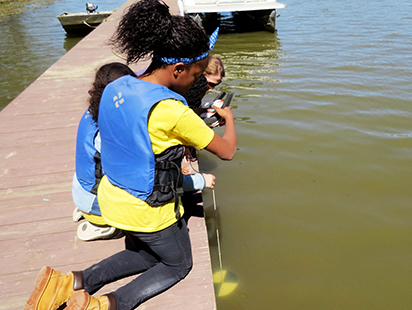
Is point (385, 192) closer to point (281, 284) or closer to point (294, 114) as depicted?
point (281, 284)

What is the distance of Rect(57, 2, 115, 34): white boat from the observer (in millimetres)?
→ 12820

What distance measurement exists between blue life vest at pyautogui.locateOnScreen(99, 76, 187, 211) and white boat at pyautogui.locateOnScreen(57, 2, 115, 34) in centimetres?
1234

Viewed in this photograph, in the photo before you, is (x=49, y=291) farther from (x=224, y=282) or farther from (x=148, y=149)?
(x=224, y=282)

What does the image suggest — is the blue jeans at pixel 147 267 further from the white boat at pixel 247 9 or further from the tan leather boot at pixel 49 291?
the white boat at pixel 247 9

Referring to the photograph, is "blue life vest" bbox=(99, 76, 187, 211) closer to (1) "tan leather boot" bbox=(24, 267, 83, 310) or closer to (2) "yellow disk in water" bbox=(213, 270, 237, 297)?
(1) "tan leather boot" bbox=(24, 267, 83, 310)

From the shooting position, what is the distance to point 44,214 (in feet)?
9.22

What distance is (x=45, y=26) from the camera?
15289 mm

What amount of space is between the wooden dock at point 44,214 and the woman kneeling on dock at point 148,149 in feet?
0.56

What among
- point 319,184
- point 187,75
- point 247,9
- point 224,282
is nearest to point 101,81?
point 187,75

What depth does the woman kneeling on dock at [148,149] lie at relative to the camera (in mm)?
1681

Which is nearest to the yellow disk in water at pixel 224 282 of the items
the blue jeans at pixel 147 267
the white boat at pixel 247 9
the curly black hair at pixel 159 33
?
the blue jeans at pixel 147 267

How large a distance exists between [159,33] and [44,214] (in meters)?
1.87

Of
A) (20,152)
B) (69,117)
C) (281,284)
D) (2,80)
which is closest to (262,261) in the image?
(281,284)

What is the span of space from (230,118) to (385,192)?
8.22ft
